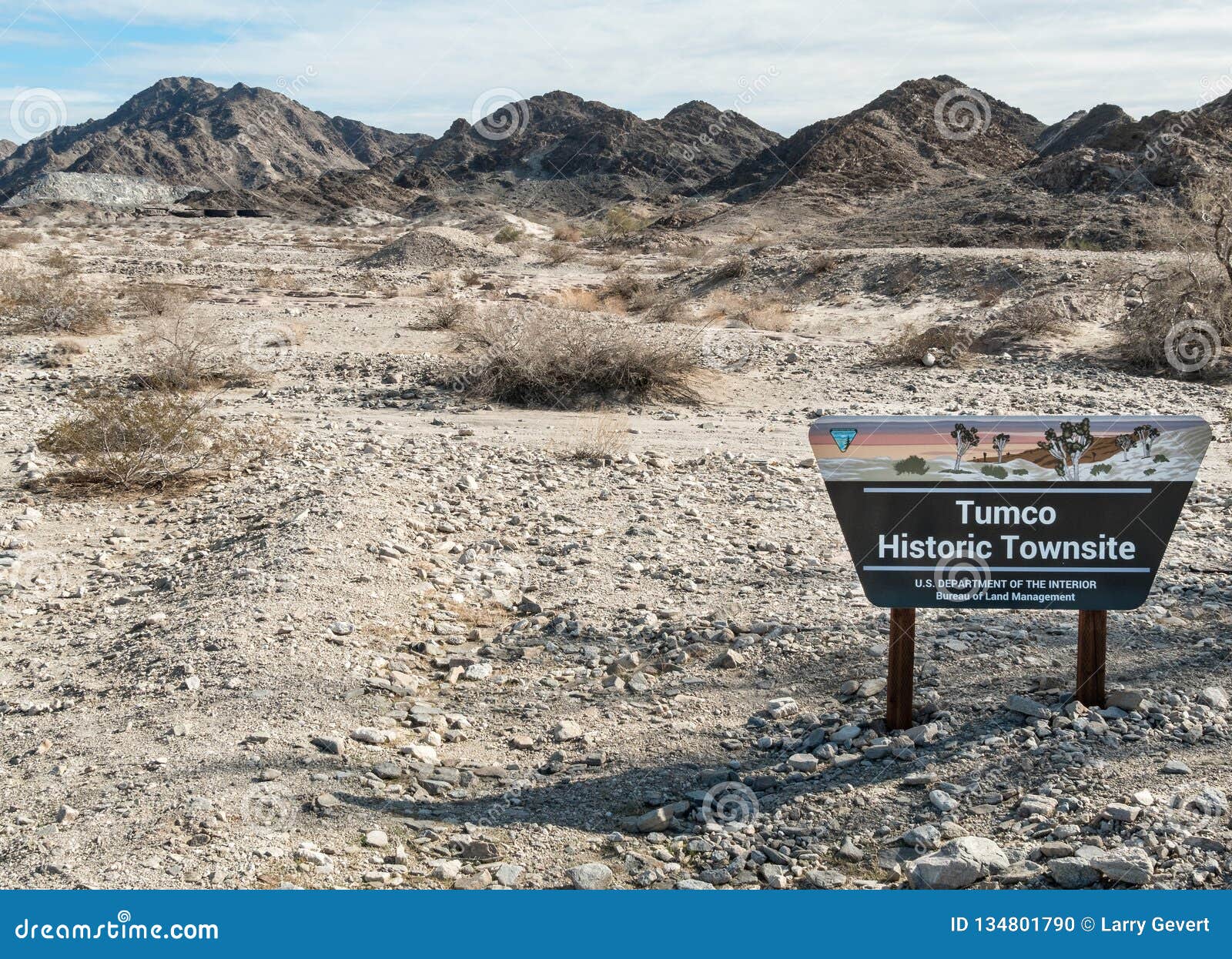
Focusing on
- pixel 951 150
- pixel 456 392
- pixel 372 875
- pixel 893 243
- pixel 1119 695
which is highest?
pixel 951 150

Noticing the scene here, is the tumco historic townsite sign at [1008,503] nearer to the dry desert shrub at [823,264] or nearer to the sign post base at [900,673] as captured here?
the sign post base at [900,673]

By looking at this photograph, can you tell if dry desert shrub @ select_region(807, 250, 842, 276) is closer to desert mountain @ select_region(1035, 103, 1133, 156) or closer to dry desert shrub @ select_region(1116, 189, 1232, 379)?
dry desert shrub @ select_region(1116, 189, 1232, 379)

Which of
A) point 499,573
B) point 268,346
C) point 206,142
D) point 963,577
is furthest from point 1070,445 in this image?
point 206,142

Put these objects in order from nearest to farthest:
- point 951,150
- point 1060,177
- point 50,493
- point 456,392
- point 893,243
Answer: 1. point 50,493
2. point 456,392
3. point 893,243
4. point 1060,177
5. point 951,150

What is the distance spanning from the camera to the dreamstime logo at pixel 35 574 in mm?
A: 5836

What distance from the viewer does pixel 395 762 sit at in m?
4.02

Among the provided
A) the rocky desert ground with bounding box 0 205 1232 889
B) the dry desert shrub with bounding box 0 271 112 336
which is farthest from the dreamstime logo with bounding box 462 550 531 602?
the dry desert shrub with bounding box 0 271 112 336

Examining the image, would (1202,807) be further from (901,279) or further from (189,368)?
(901,279)

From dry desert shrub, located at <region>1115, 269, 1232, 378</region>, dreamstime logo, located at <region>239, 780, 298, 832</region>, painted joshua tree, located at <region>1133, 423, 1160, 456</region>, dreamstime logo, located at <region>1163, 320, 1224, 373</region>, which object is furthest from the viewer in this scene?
dry desert shrub, located at <region>1115, 269, 1232, 378</region>

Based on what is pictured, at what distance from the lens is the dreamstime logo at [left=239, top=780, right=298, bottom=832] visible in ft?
11.5

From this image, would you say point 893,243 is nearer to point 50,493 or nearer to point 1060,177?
point 1060,177

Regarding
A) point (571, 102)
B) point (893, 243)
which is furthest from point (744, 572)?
point (571, 102)

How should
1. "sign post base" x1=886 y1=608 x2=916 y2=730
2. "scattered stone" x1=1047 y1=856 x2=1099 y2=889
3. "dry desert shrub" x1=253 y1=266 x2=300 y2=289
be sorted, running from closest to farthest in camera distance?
"scattered stone" x1=1047 y1=856 x2=1099 y2=889 < "sign post base" x1=886 y1=608 x2=916 y2=730 < "dry desert shrub" x1=253 y1=266 x2=300 y2=289

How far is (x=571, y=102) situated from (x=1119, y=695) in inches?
3355
